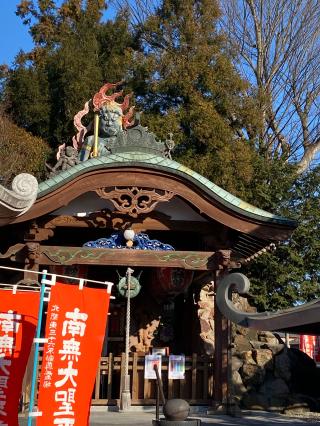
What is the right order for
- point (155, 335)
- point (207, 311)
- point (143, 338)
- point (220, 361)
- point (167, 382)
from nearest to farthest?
1. point (220, 361)
2. point (167, 382)
3. point (143, 338)
4. point (155, 335)
5. point (207, 311)

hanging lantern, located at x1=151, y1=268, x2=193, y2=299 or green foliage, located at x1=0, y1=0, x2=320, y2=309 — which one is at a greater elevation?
green foliage, located at x1=0, y1=0, x2=320, y2=309

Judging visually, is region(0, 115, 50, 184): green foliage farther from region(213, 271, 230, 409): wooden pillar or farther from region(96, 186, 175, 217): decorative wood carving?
region(213, 271, 230, 409): wooden pillar

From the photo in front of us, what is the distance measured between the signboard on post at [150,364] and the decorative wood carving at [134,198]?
273cm

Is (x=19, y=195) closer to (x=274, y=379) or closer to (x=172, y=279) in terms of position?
(x=172, y=279)

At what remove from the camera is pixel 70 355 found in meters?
6.88

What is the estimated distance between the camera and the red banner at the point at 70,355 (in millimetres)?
6648

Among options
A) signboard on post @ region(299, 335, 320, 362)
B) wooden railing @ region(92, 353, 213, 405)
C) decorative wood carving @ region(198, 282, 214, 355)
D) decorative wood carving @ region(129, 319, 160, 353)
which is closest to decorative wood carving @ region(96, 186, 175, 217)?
wooden railing @ region(92, 353, 213, 405)

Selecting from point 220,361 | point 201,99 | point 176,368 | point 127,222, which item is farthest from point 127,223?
point 201,99

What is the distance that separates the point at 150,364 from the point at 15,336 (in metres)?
4.79

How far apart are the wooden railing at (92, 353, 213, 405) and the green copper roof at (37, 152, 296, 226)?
3.07 metres

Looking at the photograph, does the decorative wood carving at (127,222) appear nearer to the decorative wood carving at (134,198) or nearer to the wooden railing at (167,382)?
the decorative wood carving at (134,198)

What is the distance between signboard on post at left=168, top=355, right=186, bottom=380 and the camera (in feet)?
38.9

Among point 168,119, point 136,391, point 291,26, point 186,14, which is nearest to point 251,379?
point 136,391

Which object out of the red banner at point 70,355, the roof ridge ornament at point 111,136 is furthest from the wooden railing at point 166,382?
the red banner at point 70,355
